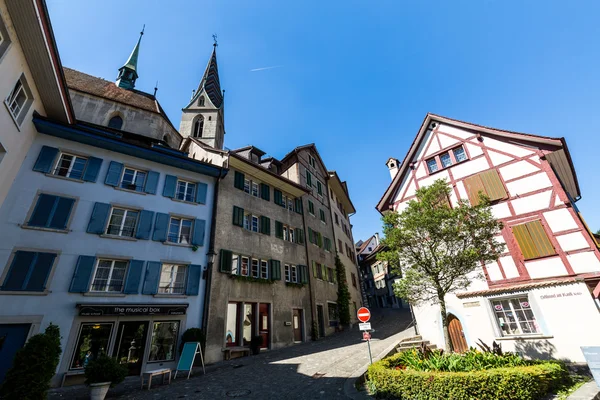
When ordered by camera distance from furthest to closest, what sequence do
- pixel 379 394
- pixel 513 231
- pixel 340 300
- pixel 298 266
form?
pixel 340 300
pixel 298 266
pixel 513 231
pixel 379 394

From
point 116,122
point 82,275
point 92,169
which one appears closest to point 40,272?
Result: point 82,275

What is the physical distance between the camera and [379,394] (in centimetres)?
721

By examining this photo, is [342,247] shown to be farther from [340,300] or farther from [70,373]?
[70,373]

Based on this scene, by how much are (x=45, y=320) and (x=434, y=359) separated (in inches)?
550

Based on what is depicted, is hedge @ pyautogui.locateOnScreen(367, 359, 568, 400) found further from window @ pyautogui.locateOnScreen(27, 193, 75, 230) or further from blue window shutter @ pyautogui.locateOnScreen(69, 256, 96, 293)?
window @ pyautogui.locateOnScreen(27, 193, 75, 230)

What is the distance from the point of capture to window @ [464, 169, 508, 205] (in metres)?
12.8

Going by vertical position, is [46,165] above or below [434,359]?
above

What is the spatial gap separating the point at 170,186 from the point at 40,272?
6.53 meters

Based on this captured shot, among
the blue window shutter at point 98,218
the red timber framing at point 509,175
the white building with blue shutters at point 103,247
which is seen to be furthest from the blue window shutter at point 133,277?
the red timber framing at point 509,175

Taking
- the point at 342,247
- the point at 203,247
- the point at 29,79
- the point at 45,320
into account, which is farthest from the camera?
the point at 342,247

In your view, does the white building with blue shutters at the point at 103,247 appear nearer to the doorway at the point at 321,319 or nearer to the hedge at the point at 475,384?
the doorway at the point at 321,319

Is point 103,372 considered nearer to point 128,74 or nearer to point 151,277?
point 151,277

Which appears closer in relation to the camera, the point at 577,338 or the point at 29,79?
the point at 577,338

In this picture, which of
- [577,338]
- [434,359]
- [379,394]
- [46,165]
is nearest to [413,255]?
[434,359]
